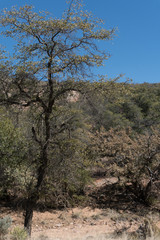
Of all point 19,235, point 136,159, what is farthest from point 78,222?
point 19,235

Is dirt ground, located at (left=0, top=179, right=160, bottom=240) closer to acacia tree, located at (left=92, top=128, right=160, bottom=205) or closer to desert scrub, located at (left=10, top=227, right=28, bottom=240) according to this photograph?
acacia tree, located at (left=92, top=128, right=160, bottom=205)

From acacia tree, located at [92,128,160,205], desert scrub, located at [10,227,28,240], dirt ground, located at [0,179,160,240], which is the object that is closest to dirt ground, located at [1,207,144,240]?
dirt ground, located at [0,179,160,240]

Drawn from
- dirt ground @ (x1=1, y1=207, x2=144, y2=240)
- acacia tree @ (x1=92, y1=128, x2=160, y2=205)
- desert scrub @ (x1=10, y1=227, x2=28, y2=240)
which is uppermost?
acacia tree @ (x1=92, y1=128, x2=160, y2=205)

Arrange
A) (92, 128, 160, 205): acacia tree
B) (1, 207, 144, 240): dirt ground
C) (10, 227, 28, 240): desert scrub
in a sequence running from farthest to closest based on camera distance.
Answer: (92, 128, 160, 205): acacia tree
(1, 207, 144, 240): dirt ground
(10, 227, 28, 240): desert scrub

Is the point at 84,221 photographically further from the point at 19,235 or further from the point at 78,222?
the point at 19,235

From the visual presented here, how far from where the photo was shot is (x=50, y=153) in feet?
21.1

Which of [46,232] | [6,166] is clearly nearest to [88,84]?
[6,166]

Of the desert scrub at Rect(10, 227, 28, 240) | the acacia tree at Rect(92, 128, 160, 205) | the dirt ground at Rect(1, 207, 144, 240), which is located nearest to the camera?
the desert scrub at Rect(10, 227, 28, 240)

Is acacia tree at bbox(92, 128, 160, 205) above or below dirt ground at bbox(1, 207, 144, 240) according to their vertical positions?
above

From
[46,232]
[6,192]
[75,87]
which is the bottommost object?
[46,232]

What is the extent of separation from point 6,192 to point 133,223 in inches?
293

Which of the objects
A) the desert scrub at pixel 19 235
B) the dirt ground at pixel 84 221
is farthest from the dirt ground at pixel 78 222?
the desert scrub at pixel 19 235

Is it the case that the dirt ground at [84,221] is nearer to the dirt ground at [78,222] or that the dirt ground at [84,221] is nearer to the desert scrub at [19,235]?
the dirt ground at [78,222]

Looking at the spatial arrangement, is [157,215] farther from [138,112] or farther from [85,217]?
[138,112]
